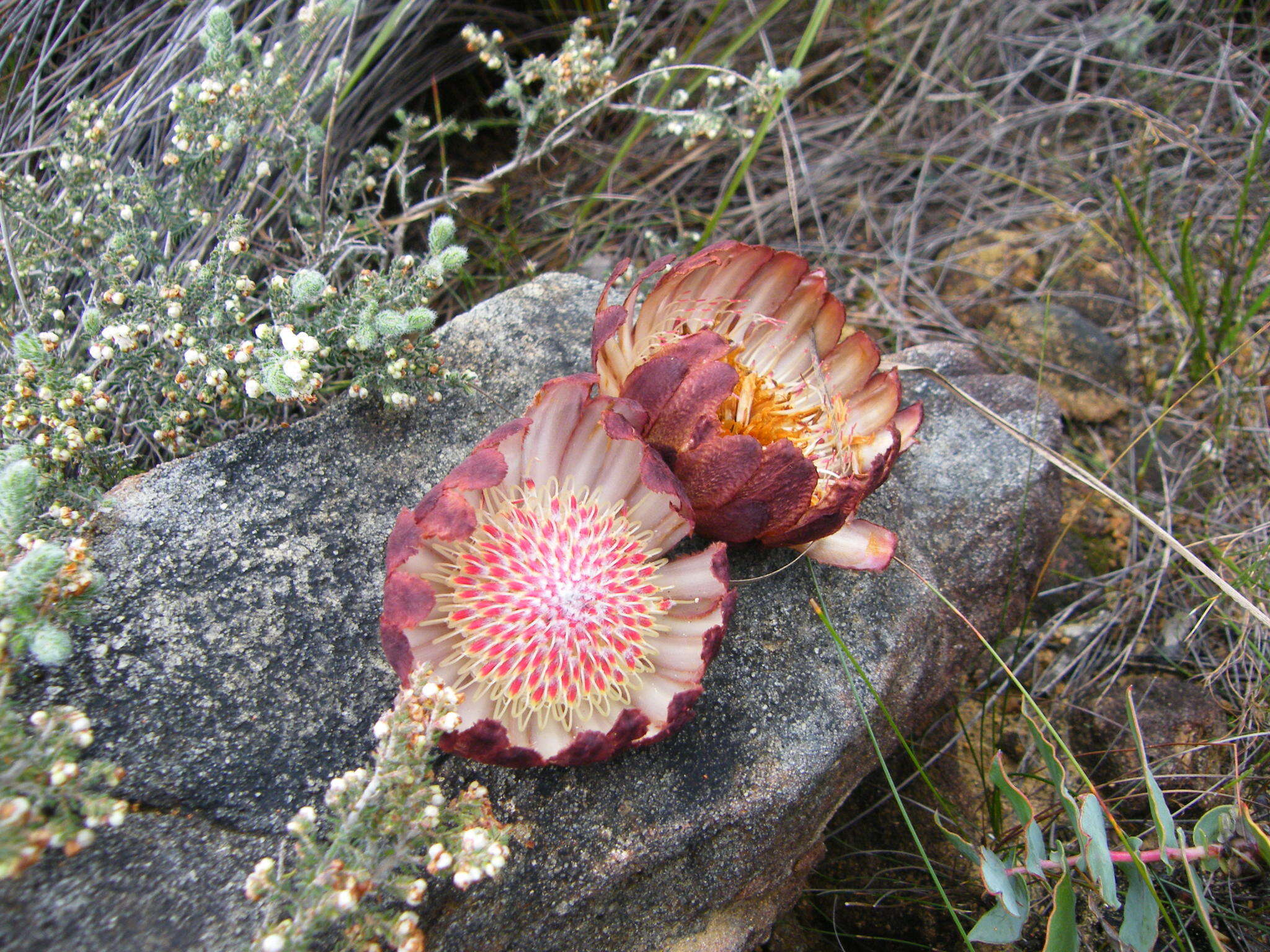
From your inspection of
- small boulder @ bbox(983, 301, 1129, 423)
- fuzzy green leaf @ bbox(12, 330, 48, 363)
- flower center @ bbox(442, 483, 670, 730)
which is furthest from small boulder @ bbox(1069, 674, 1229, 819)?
fuzzy green leaf @ bbox(12, 330, 48, 363)

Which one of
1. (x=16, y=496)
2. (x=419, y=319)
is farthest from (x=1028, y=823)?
(x=16, y=496)

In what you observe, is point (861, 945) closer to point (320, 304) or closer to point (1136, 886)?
point (1136, 886)

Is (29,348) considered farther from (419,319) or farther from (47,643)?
(419,319)

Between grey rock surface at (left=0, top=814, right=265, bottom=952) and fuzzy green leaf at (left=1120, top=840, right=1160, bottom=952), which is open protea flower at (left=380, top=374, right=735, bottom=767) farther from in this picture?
fuzzy green leaf at (left=1120, top=840, right=1160, bottom=952)

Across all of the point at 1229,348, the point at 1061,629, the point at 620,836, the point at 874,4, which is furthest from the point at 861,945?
the point at 874,4

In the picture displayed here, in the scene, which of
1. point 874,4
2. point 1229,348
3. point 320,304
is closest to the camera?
point 320,304

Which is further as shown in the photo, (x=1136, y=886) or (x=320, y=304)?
(x=320, y=304)

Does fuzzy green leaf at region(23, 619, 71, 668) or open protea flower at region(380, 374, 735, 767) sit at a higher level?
fuzzy green leaf at region(23, 619, 71, 668)
